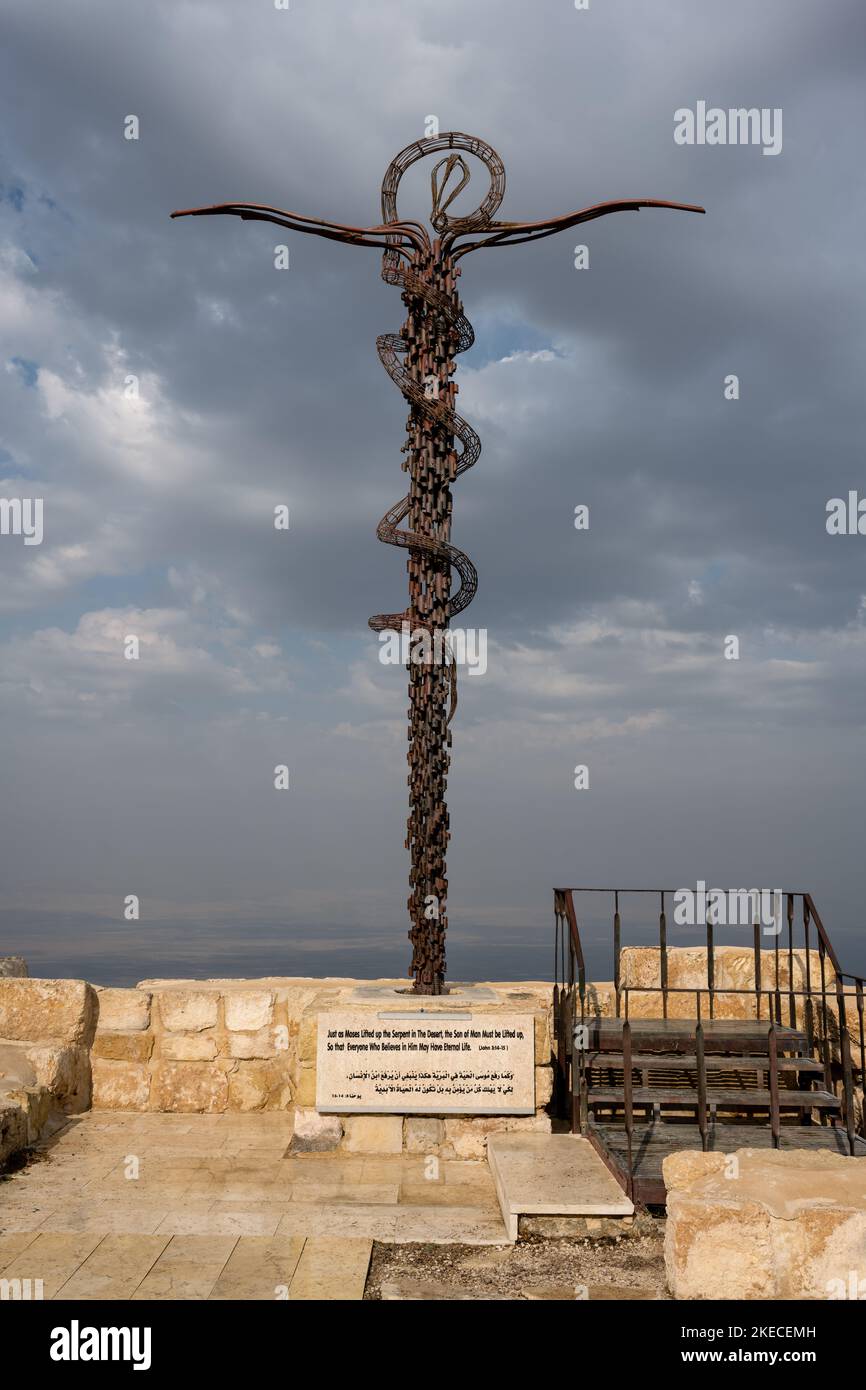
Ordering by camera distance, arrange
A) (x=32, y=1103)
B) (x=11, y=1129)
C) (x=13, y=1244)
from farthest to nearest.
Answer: (x=32, y=1103)
(x=11, y=1129)
(x=13, y=1244)

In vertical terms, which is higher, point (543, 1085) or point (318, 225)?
point (318, 225)

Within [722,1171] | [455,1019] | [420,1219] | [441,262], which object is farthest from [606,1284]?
[441,262]

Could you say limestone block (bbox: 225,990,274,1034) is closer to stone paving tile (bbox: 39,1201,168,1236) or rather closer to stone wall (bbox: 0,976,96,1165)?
stone wall (bbox: 0,976,96,1165)

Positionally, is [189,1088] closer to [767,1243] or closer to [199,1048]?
[199,1048]

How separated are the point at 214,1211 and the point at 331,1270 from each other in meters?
1.35

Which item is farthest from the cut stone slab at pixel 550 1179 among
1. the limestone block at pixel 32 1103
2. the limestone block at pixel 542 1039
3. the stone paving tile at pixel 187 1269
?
the limestone block at pixel 32 1103

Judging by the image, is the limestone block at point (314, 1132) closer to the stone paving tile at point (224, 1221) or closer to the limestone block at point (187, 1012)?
Answer: the stone paving tile at point (224, 1221)

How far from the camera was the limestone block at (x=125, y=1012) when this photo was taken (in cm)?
968

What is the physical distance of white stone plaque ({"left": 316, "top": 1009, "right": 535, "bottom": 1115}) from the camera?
27.3 ft

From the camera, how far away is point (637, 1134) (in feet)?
25.4

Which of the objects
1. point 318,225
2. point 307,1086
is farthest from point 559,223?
point 307,1086

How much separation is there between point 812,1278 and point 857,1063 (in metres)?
5.14

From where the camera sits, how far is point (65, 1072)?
906 centimetres

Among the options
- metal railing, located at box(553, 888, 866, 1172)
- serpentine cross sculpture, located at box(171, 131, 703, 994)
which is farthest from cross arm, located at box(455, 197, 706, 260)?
metal railing, located at box(553, 888, 866, 1172)
